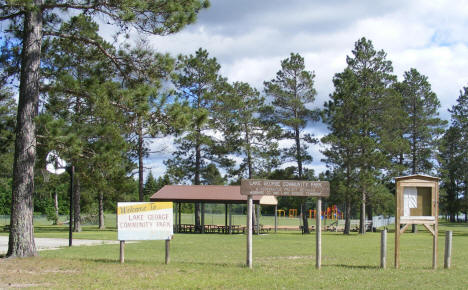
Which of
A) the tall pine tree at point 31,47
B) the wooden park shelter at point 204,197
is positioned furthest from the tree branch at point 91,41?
the wooden park shelter at point 204,197

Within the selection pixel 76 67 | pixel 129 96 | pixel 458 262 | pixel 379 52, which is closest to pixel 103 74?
pixel 76 67

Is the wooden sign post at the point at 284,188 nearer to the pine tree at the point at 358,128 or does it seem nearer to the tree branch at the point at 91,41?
the tree branch at the point at 91,41

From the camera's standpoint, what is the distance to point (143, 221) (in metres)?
12.4

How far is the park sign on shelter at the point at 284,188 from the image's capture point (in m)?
12.1

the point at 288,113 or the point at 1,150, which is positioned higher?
the point at 288,113

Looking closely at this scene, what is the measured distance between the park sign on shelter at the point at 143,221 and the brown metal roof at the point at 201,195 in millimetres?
21432

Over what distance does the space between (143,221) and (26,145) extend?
335 cm

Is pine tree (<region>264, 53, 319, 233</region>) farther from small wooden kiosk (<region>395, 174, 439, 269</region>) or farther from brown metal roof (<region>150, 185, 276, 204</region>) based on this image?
small wooden kiosk (<region>395, 174, 439, 269</region>)

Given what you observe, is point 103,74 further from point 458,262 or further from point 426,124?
point 426,124

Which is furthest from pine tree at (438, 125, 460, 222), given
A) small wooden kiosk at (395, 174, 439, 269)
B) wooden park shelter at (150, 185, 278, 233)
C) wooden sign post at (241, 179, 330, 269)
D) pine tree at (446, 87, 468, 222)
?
wooden sign post at (241, 179, 330, 269)

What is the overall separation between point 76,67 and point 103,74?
94 centimetres

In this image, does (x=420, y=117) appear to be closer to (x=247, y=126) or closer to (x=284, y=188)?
(x=247, y=126)

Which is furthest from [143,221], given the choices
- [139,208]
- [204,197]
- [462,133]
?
[462,133]

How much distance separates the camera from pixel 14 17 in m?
13.5
